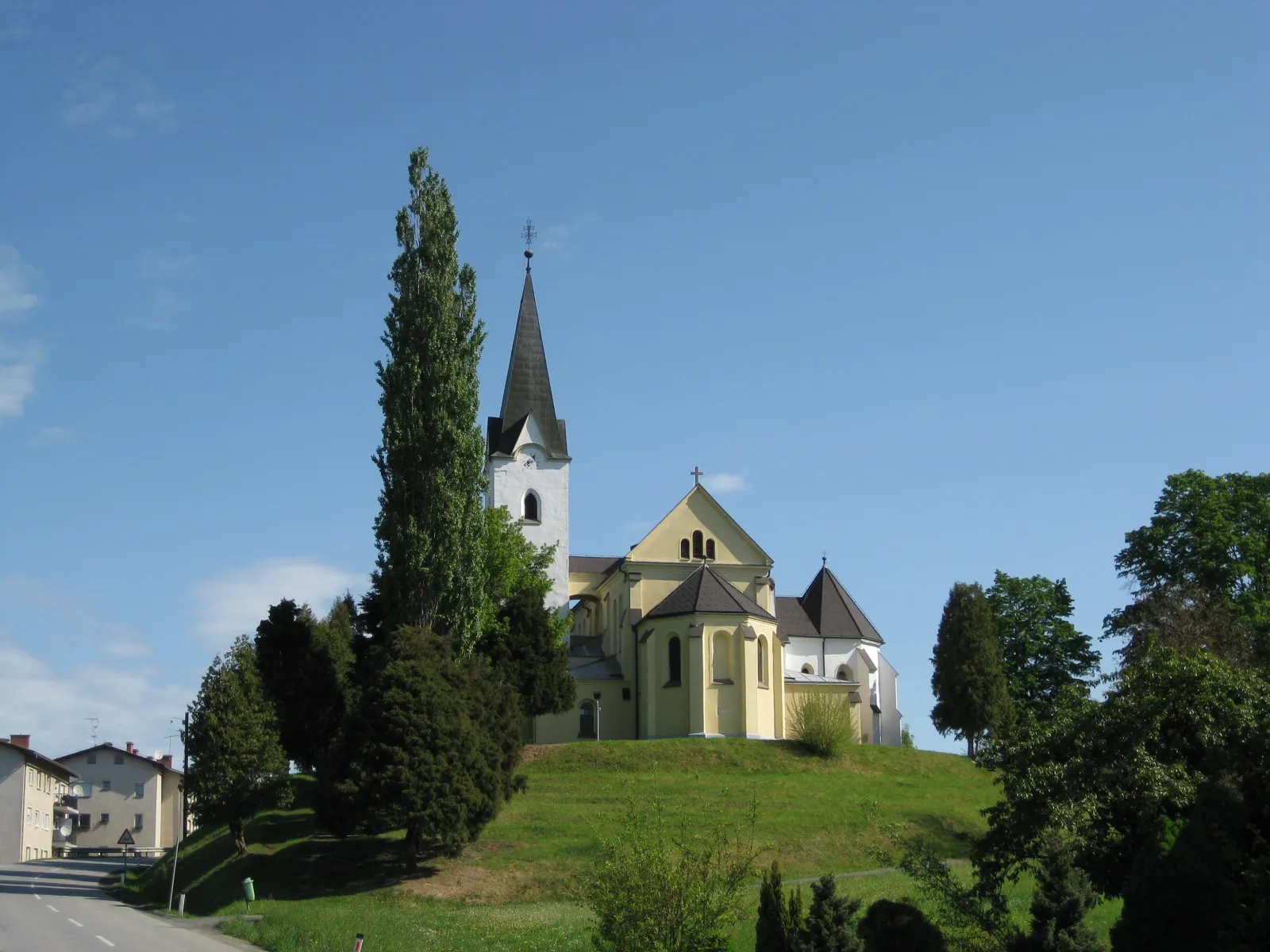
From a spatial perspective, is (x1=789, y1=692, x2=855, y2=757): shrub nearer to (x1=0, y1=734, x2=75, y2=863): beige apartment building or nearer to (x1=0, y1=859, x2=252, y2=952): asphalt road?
(x1=0, y1=859, x2=252, y2=952): asphalt road

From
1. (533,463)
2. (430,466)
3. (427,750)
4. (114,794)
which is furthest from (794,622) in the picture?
(114,794)

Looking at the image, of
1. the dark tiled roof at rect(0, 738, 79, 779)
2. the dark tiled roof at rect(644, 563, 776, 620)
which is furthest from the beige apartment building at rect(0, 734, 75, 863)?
the dark tiled roof at rect(644, 563, 776, 620)

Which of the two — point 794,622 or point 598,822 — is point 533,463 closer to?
point 794,622

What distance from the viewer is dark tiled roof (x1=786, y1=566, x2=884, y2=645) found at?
2682 inches

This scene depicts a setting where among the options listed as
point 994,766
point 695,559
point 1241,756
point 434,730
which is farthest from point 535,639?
point 1241,756

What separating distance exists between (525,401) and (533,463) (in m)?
3.51

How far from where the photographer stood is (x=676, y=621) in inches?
2271

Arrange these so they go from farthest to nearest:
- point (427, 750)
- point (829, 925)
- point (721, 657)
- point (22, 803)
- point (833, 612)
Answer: point (22, 803) → point (833, 612) → point (721, 657) → point (427, 750) → point (829, 925)

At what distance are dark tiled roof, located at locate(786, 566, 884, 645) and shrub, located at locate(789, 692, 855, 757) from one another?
13925 mm

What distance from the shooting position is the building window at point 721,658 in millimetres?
56438

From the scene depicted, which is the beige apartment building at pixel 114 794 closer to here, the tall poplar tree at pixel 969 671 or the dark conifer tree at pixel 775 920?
the tall poplar tree at pixel 969 671

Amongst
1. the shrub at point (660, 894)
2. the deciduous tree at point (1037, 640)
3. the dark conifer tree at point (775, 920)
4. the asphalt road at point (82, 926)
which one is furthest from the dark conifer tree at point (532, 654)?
the shrub at point (660, 894)

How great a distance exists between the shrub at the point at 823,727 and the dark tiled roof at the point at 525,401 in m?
20.1

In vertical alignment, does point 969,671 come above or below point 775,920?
above
